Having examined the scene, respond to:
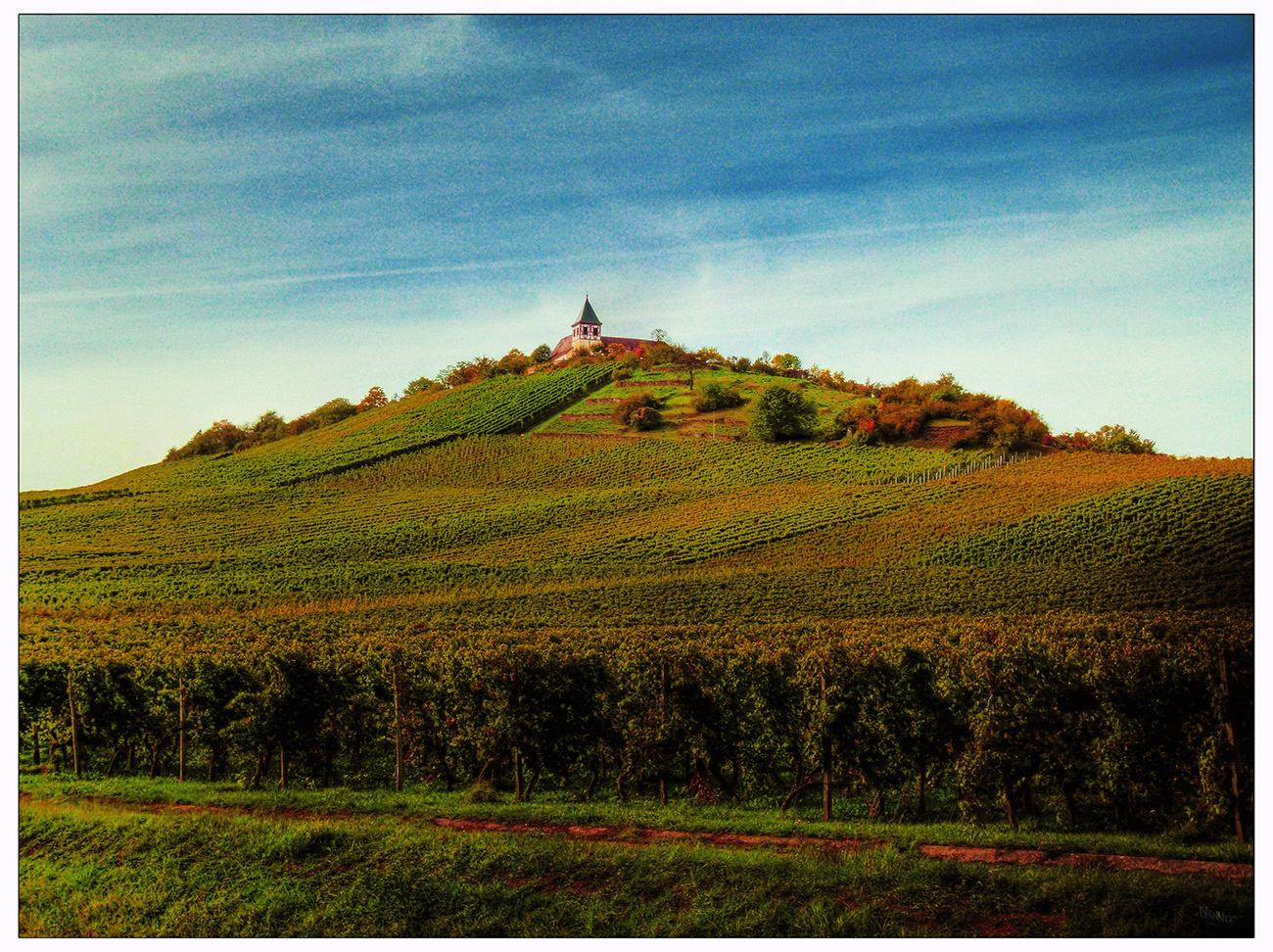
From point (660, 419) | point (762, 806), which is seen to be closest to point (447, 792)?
point (762, 806)

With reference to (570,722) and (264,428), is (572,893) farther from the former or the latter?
(264,428)

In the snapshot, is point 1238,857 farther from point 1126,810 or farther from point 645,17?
point 645,17

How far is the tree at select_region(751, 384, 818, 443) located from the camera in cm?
1989

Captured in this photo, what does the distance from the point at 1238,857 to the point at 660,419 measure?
55.7 feet

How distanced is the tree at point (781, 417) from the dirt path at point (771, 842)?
15002 millimetres

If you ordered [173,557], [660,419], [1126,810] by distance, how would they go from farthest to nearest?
[660,419]
[173,557]
[1126,810]

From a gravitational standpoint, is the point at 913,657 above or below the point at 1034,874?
above

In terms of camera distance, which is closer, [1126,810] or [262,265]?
[1126,810]

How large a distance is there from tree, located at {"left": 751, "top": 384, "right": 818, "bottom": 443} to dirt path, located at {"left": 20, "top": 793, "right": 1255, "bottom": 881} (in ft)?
49.2

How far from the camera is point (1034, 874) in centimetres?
482

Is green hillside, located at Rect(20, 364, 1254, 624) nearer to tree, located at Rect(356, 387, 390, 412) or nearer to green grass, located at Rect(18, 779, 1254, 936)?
tree, located at Rect(356, 387, 390, 412)

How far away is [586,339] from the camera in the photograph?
42.4 ft

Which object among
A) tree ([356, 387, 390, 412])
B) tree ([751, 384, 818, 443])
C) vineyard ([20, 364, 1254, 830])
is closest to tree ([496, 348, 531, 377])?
vineyard ([20, 364, 1254, 830])

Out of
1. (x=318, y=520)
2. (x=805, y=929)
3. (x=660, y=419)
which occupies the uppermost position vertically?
(x=660, y=419)
